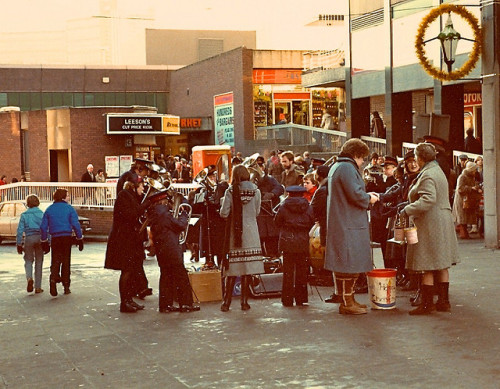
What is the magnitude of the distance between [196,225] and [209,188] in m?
0.82

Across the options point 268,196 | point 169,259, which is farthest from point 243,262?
point 268,196

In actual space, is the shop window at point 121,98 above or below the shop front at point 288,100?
above

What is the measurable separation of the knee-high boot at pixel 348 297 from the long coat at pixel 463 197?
9298 millimetres

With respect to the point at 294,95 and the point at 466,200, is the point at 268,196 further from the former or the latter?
A: the point at 294,95

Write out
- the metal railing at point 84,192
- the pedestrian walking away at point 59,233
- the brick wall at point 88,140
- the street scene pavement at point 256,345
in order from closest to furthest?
the street scene pavement at point 256,345, the pedestrian walking away at point 59,233, the metal railing at point 84,192, the brick wall at point 88,140

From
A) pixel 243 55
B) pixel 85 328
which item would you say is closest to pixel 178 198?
pixel 85 328

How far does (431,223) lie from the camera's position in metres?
10.3

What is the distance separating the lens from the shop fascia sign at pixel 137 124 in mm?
34531

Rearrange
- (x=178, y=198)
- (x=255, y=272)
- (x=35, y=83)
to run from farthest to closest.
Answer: (x=35, y=83), (x=178, y=198), (x=255, y=272)

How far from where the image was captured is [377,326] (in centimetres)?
971

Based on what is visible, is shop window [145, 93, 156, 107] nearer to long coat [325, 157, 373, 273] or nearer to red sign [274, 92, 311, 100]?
red sign [274, 92, 311, 100]

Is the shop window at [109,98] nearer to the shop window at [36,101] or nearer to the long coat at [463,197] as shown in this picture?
the shop window at [36,101]

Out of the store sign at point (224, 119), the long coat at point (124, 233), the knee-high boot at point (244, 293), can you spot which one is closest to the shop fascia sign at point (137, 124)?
the store sign at point (224, 119)

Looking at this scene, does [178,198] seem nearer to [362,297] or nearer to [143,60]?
[362,297]
